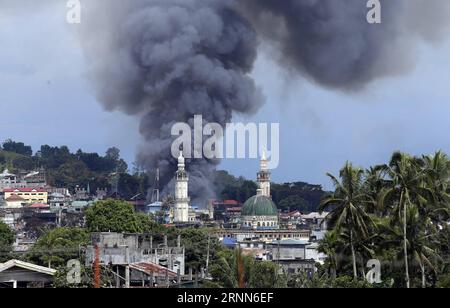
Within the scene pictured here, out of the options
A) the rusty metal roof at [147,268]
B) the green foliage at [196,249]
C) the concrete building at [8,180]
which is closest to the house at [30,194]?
the concrete building at [8,180]

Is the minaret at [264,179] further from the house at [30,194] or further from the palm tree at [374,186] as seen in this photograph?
the palm tree at [374,186]

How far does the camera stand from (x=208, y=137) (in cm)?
9550

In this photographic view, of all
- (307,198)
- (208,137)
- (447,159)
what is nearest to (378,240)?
(447,159)

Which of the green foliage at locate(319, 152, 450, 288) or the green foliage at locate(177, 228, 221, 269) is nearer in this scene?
the green foliage at locate(319, 152, 450, 288)

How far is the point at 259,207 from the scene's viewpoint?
101000mm

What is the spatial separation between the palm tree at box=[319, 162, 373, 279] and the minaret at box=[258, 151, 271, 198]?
8084cm

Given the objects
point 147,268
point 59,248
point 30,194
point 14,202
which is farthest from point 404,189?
point 30,194

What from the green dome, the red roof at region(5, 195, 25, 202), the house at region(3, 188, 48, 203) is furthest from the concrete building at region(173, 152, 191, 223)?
the house at region(3, 188, 48, 203)

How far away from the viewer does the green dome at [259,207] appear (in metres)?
100

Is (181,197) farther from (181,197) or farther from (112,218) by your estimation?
(112,218)

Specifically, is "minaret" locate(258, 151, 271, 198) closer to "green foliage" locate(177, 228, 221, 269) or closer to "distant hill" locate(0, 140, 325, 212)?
"distant hill" locate(0, 140, 325, 212)

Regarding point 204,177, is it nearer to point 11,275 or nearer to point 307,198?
point 307,198

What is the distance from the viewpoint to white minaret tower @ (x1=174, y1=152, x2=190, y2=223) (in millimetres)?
98062
